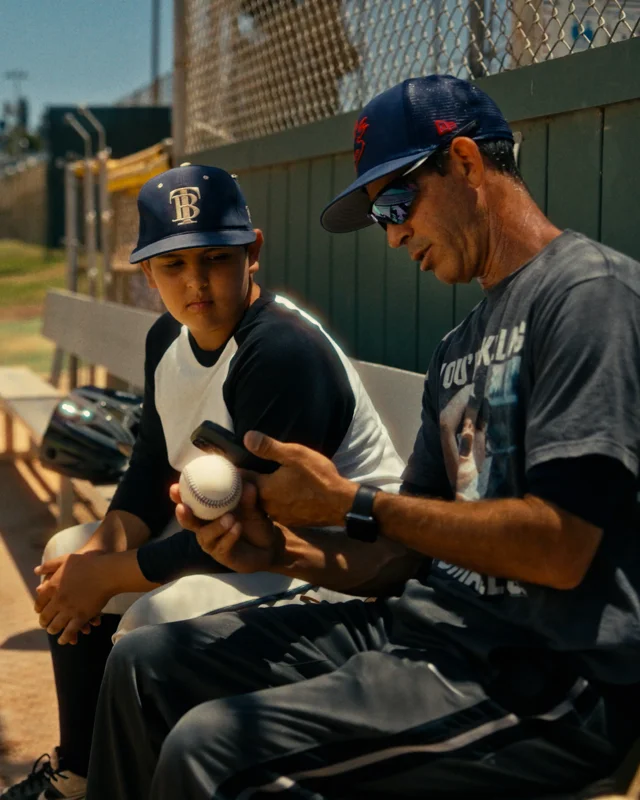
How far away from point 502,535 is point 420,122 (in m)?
0.78

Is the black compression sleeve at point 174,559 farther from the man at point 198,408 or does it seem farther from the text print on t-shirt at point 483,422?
the text print on t-shirt at point 483,422

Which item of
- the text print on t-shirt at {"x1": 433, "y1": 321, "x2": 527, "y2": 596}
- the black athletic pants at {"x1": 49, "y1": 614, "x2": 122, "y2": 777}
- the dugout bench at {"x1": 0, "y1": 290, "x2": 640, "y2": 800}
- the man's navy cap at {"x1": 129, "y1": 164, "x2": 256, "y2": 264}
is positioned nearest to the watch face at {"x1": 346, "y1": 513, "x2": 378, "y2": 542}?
the text print on t-shirt at {"x1": 433, "y1": 321, "x2": 527, "y2": 596}

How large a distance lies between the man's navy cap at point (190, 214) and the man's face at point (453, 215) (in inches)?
29.2

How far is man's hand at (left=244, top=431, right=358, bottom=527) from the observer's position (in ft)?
6.52

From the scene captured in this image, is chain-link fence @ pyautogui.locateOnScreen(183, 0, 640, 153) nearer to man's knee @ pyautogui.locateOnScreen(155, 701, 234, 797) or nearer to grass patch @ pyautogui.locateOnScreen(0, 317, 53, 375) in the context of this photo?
man's knee @ pyautogui.locateOnScreen(155, 701, 234, 797)

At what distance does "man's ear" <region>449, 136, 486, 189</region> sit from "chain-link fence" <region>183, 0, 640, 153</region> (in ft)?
4.42

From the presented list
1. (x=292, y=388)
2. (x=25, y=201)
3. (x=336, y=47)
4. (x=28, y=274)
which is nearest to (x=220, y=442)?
(x=292, y=388)

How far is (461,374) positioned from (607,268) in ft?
1.22

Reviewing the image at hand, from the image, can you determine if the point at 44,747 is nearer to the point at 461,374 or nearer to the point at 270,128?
the point at 461,374

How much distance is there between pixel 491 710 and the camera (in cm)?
180

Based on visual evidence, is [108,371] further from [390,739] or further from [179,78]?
[390,739]

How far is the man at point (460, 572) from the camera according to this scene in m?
1.73

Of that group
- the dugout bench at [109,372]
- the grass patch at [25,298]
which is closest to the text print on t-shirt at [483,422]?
the dugout bench at [109,372]

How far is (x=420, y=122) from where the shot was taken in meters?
2.02
